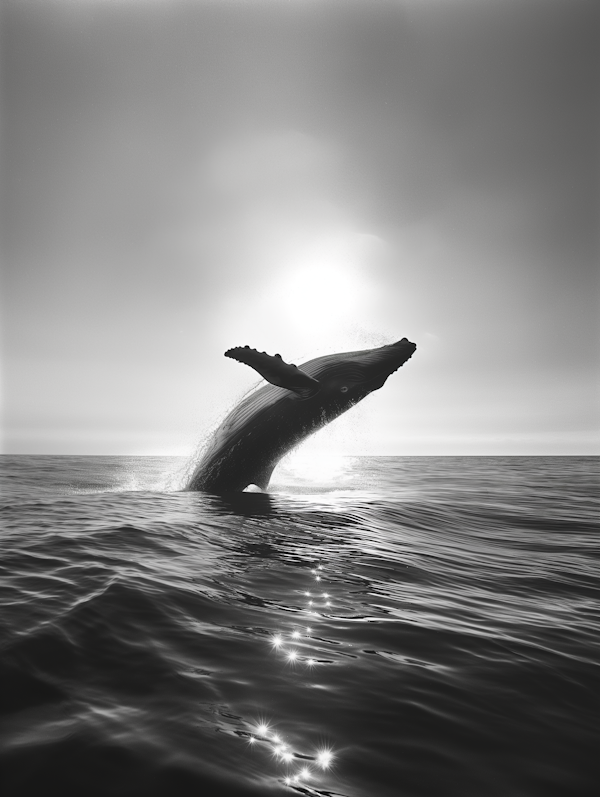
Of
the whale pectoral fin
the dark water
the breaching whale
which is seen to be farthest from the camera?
the breaching whale

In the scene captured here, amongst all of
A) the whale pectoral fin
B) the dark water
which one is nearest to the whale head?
the whale pectoral fin

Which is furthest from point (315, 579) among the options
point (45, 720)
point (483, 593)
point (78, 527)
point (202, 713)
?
point (78, 527)

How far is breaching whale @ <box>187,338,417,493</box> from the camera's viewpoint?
34.7 ft

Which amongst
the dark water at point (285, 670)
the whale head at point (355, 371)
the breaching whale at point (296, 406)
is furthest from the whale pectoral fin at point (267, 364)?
the dark water at point (285, 670)

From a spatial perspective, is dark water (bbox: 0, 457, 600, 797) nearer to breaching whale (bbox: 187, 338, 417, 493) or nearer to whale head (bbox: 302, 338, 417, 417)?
breaching whale (bbox: 187, 338, 417, 493)

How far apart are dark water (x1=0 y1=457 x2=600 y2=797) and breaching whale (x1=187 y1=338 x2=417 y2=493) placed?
4.15 m

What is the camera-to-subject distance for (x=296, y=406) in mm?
10562

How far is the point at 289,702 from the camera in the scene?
271cm

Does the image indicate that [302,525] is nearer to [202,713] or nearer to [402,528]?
[402,528]

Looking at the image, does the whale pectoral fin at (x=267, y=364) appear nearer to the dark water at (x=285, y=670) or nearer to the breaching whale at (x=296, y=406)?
the breaching whale at (x=296, y=406)

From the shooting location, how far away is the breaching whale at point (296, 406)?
34.7 ft

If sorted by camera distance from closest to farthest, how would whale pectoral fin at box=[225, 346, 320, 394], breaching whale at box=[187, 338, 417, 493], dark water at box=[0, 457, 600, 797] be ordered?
dark water at box=[0, 457, 600, 797]
whale pectoral fin at box=[225, 346, 320, 394]
breaching whale at box=[187, 338, 417, 493]

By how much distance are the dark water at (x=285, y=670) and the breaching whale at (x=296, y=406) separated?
163 inches

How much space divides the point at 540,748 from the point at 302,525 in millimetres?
6014
